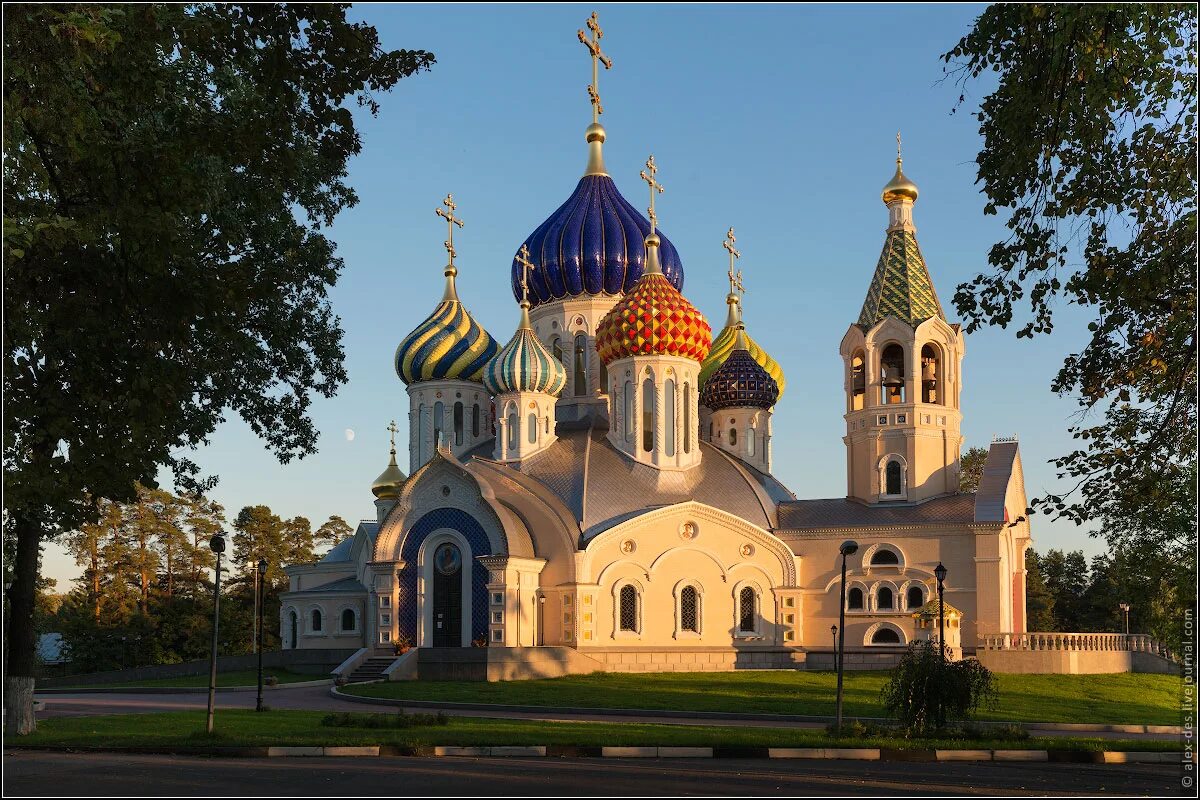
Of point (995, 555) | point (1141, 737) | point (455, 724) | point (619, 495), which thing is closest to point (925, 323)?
point (995, 555)

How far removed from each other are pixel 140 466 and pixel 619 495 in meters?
24.7

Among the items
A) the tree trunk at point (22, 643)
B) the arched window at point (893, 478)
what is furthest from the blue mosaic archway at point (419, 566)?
the tree trunk at point (22, 643)

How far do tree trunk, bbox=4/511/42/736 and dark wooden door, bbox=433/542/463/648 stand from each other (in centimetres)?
1973

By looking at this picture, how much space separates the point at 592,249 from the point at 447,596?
1409 centimetres

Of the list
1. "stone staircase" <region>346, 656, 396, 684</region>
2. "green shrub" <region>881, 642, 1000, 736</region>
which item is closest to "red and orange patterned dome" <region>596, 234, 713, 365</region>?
"stone staircase" <region>346, 656, 396, 684</region>

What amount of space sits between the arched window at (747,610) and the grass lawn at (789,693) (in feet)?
9.58

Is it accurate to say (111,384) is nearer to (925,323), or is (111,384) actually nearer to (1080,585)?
(925,323)

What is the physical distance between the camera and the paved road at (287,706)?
2377 centimetres

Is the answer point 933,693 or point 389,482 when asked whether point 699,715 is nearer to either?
point 933,693

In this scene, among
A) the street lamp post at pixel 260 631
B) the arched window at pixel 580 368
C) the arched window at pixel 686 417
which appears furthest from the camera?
the arched window at pixel 580 368

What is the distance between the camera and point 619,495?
39.8 meters

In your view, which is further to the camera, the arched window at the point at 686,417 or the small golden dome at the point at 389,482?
the small golden dome at the point at 389,482

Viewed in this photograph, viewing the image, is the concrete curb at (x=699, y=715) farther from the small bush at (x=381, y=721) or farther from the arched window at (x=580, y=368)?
the arched window at (x=580, y=368)

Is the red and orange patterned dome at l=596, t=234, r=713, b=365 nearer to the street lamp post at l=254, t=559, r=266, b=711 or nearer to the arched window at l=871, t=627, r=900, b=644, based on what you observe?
the arched window at l=871, t=627, r=900, b=644
